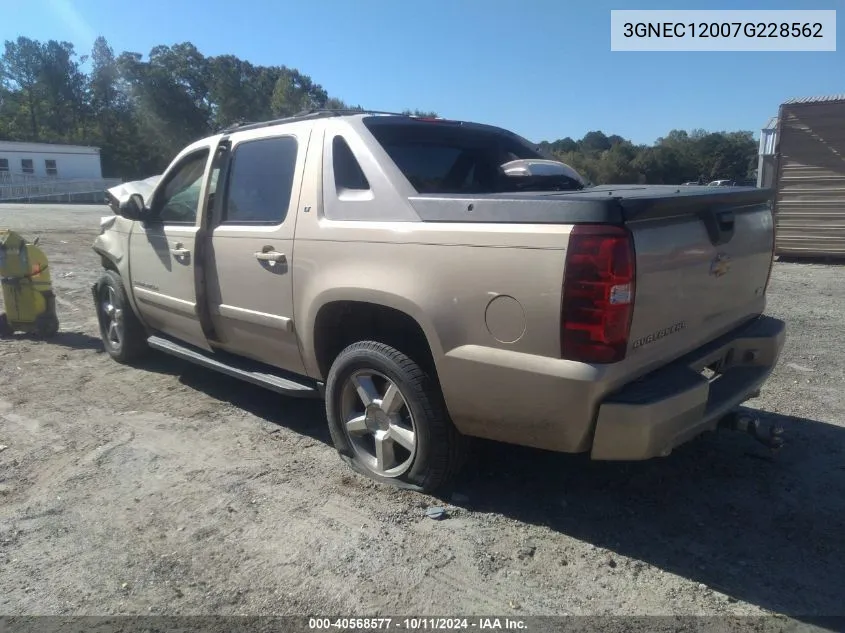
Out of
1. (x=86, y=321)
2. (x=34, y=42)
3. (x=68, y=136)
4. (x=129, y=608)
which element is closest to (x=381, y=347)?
(x=129, y=608)

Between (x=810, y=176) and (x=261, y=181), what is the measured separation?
11346mm

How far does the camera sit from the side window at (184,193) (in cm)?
490

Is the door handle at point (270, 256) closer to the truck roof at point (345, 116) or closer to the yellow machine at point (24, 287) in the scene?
the truck roof at point (345, 116)

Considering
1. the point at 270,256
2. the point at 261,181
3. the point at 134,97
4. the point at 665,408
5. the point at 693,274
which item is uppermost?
the point at 134,97

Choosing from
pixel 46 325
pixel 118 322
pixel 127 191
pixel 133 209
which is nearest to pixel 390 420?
pixel 133 209

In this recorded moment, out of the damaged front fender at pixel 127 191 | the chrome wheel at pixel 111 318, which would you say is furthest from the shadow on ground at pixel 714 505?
the damaged front fender at pixel 127 191

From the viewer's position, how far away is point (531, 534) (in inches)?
127

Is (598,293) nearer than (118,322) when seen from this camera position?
Yes

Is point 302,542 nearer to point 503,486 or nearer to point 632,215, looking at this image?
point 503,486

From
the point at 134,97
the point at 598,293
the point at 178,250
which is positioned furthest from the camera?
the point at 134,97

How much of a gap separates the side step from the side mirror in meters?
0.98

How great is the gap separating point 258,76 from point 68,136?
2360 centimetres

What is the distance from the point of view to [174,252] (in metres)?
4.86

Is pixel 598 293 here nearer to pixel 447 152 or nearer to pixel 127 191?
pixel 447 152
